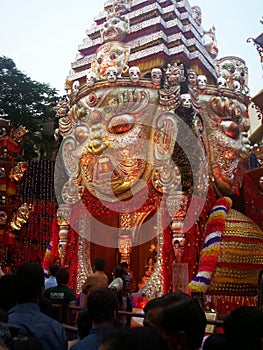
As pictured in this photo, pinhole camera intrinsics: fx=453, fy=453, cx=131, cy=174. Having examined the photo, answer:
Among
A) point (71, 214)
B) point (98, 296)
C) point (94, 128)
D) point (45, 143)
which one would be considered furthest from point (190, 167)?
point (45, 143)

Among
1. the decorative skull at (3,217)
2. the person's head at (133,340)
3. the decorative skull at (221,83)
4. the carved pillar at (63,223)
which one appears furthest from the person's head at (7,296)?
the decorative skull at (3,217)

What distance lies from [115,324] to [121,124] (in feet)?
26.9

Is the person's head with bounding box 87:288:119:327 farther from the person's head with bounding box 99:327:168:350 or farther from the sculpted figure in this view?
the sculpted figure

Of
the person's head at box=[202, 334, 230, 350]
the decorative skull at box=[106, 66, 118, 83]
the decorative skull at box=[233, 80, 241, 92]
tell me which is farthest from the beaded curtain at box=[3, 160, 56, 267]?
the person's head at box=[202, 334, 230, 350]

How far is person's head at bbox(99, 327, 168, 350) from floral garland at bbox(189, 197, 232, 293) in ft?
26.5

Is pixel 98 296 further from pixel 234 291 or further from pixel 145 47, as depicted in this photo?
pixel 145 47

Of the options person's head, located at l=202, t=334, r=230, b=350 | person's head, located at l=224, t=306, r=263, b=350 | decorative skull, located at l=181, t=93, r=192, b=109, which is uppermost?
decorative skull, located at l=181, t=93, r=192, b=109

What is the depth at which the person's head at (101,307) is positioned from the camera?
9.34 ft

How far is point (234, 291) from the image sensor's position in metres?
9.91

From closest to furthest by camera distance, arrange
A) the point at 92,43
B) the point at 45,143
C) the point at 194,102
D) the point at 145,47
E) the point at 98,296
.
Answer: the point at 98,296, the point at 194,102, the point at 145,47, the point at 92,43, the point at 45,143

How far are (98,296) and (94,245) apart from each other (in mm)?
9710

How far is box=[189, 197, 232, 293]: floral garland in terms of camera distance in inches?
370

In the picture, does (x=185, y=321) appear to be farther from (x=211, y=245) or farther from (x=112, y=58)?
(x=112, y=58)

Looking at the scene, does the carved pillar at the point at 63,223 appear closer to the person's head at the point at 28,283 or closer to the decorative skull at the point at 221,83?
the decorative skull at the point at 221,83
